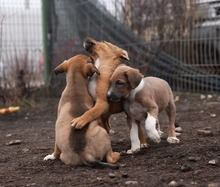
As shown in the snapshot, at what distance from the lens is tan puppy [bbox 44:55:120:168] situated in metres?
4.52

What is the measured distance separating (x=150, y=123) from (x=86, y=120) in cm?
101

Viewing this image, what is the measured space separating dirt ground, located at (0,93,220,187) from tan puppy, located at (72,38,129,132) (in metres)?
0.64

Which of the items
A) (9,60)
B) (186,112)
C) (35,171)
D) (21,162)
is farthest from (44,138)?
(9,60)

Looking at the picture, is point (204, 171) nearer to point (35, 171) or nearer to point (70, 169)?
point (70, 169)

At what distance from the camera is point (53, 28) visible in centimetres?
1207

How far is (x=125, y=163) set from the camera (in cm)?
471

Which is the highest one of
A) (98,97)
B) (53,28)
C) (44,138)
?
(53,28)

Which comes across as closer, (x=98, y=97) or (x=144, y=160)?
(x=144, y=160)

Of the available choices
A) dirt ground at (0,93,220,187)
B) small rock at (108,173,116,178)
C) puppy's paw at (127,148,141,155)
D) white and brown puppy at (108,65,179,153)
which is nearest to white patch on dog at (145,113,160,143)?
white and brown puppy at (108,65,179,153)

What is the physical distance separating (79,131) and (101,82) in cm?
102

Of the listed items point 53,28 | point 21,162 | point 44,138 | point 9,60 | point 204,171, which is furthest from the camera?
point 53,28

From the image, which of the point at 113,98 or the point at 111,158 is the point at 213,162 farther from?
the point at 113,98

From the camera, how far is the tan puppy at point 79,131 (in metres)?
4.52

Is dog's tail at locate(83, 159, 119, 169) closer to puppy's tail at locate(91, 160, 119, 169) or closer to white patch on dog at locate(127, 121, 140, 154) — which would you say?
puppy's tail at locate(91, 160, 119, 169)
